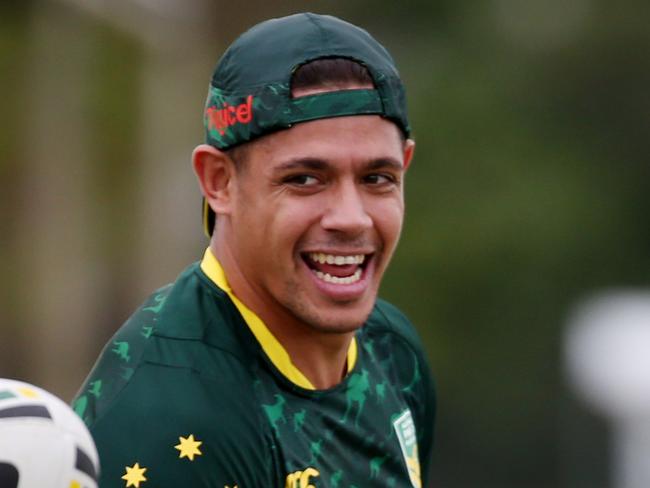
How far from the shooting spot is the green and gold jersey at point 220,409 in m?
4.40

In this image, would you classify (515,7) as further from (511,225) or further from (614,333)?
(614,333)

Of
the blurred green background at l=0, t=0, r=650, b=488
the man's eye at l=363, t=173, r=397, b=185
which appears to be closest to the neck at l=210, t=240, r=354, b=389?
the man's eye at l=363, t=173, r=397, b=185

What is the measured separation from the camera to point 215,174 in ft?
15.9

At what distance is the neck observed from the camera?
15.9 ft

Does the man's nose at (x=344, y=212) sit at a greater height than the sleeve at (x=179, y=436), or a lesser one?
greater

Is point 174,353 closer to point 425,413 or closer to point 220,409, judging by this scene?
point 220,409

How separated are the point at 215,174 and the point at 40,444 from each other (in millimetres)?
1319

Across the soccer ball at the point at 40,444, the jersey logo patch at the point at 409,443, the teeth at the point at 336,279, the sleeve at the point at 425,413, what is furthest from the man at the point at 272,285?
the sleeve at the point at 425,413

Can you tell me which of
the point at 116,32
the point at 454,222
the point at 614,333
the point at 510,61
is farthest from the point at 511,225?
the point at 116,32

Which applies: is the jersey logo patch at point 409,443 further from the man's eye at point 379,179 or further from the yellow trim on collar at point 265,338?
the man's eye at point 379,179

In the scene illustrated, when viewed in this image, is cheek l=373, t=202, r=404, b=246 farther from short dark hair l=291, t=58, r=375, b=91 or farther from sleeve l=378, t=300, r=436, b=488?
sleeve l=378, t=300, r=436, b=488

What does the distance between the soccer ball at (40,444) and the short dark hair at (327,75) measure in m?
1.14

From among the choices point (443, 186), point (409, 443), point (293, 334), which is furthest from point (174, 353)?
point (443, 186)

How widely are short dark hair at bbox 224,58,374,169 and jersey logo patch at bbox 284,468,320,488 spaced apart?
2.88ft
